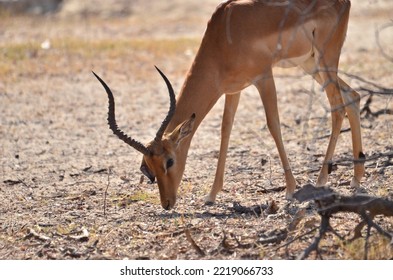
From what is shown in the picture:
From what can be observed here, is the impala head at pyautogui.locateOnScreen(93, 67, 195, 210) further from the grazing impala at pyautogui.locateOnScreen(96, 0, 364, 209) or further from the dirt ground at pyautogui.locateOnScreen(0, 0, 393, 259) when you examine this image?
the dirt ground at pyautogui.locateOnScreen(0, 0, 393, 259)

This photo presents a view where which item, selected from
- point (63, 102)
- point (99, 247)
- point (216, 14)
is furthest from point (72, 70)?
point (99, 247)

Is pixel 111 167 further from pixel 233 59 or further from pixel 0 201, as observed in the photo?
pixel 233 59

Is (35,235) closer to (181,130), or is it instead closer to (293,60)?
(181,130)

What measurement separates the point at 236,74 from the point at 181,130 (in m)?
0.84

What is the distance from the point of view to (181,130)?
7312mm

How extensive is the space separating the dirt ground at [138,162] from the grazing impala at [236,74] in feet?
1.02

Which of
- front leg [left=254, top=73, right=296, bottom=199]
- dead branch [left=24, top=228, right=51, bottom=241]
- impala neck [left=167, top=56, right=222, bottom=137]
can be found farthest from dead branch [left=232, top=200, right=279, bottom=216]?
dead branch [left=24, top=228, right=51, bottom=241]

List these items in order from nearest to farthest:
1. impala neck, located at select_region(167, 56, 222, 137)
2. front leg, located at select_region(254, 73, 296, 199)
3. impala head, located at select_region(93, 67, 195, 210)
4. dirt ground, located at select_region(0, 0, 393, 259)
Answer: dirt ground, located at select_region(0, 0, 393, 259), impala head, located at select_region(93, 67, 195, 210), impala neck, located at select_region(167, 56, 222, 137), front leg, located at select_region(254, 73, 296, 199)

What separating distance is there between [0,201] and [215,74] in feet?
7.76

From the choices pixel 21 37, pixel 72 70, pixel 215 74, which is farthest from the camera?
pixel 21 37

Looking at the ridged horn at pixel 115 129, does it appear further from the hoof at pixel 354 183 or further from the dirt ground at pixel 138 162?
the hoof at pixel 354 183

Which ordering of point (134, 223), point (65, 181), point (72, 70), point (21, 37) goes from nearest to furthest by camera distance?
point (134, 223) < point (65, 181) < point (72, 70) < point (21, 37)

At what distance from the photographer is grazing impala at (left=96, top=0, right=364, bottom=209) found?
24.0 ft

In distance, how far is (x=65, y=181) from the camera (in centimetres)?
886
